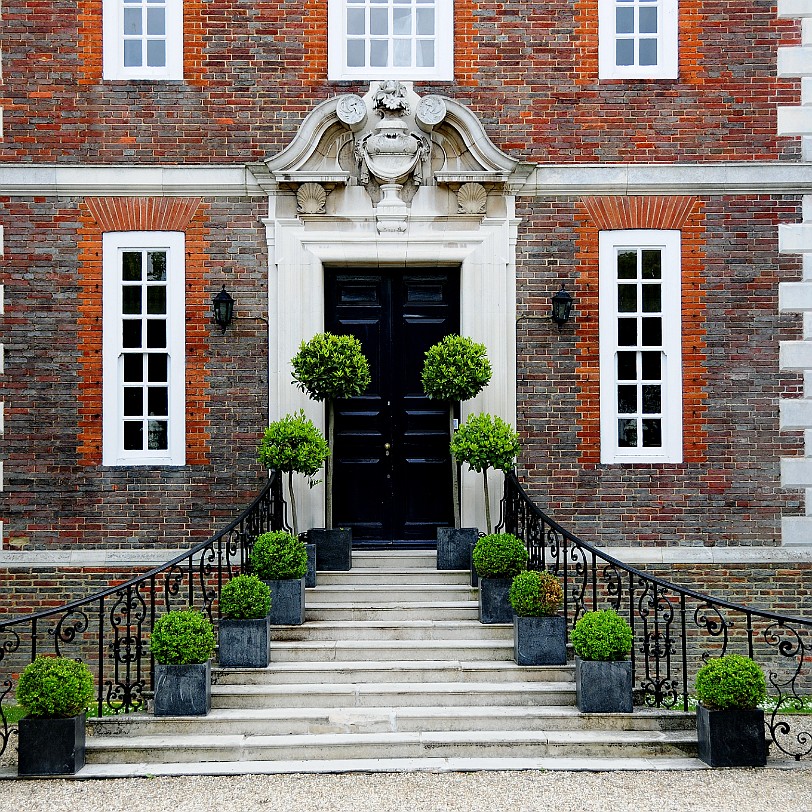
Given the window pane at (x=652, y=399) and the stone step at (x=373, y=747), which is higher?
the window pane at (x=652, y=399)

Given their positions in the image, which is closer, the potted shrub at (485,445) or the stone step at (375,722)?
the stone step at (375,722)

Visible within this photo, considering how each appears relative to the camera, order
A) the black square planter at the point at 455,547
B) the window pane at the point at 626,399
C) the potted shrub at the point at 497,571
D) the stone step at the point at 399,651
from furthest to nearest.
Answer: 1. the window pane at the point at 626,399
2. the black square planter at the point at 455,547
3. the potted shrub at the point at 497,571
4. the stone step at the point at 399,651

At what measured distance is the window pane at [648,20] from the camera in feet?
34.4

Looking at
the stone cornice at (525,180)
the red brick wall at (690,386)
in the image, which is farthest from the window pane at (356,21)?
the red brick wall at (690,386)

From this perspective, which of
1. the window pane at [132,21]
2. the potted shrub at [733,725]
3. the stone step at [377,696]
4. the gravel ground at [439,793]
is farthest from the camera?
the window pane at [132,21]

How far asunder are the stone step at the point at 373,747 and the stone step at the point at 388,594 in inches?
67.6

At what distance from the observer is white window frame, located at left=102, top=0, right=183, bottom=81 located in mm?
10266

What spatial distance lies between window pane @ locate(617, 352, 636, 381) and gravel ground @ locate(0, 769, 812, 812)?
4.11m

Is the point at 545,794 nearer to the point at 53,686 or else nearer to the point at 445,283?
the point at 53,686

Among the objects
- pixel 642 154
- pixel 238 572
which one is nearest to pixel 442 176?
pixel 642 154

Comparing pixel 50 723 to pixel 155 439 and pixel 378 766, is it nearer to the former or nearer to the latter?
pixel 378 766

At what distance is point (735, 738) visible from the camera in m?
7.39

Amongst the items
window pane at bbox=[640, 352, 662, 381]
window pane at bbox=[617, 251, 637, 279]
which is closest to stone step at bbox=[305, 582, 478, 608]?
window pane at bbox=[640, 352, 662, 381]

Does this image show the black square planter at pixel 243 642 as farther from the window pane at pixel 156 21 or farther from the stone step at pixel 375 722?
the window pane at pixel 156 21
